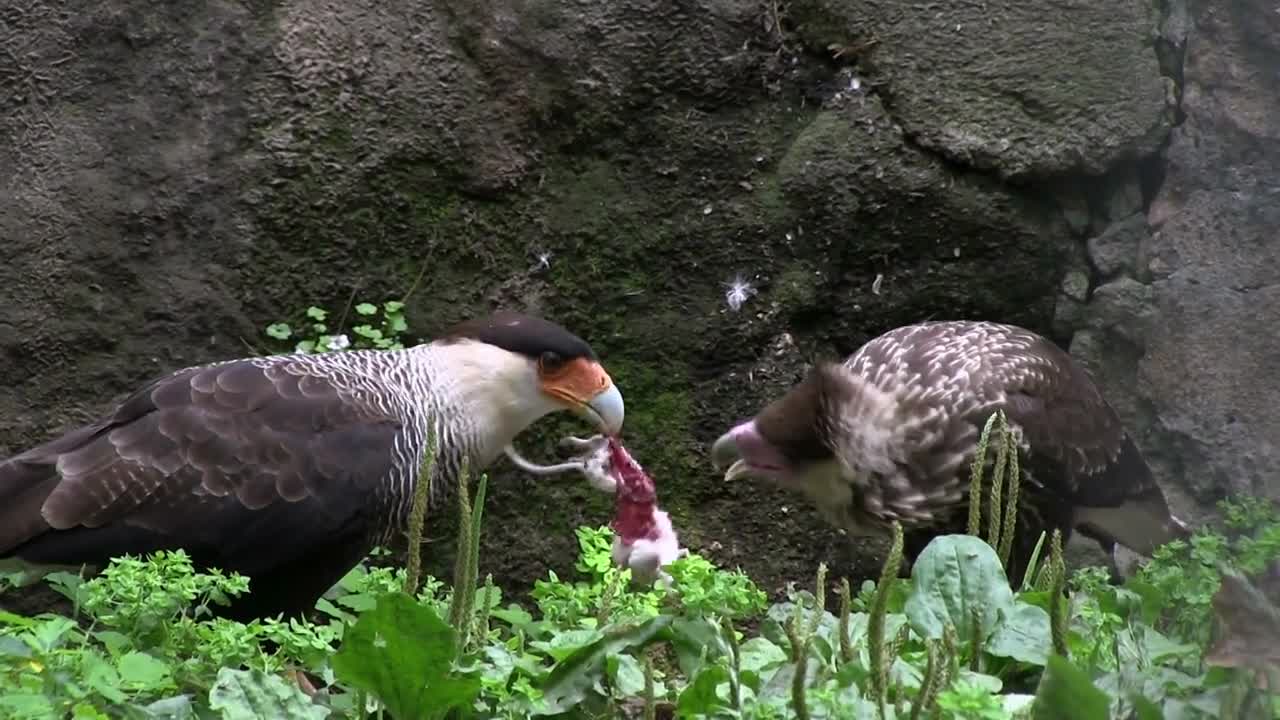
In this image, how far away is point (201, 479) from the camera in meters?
3.87

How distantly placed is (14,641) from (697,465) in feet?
9.41

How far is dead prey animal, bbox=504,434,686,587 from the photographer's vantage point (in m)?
4.35

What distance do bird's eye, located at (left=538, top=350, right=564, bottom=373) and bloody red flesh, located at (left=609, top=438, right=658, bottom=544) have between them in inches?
9.9

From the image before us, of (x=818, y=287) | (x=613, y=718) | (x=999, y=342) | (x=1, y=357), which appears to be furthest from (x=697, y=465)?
(x=613, y=718)

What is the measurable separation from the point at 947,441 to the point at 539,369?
1117 mm

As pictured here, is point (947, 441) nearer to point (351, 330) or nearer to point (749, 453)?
point (749, 453)

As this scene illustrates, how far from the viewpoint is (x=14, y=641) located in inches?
93.0

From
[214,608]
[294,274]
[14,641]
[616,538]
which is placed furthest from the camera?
[294,274]

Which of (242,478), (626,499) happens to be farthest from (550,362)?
(242,478)

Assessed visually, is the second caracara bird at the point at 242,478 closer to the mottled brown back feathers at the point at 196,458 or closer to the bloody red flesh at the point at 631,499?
the mottled brown back feathers at the point at 196,458

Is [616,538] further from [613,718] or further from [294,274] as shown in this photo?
[613,718]

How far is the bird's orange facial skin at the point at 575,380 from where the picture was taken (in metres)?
4.62

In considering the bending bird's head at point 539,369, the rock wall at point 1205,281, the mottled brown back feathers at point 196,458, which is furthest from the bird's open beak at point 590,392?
the rock wall at point 1205,281

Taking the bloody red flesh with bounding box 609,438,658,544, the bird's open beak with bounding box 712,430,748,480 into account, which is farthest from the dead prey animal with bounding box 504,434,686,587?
the bird's open beak with bounding box 712,430,748,480
